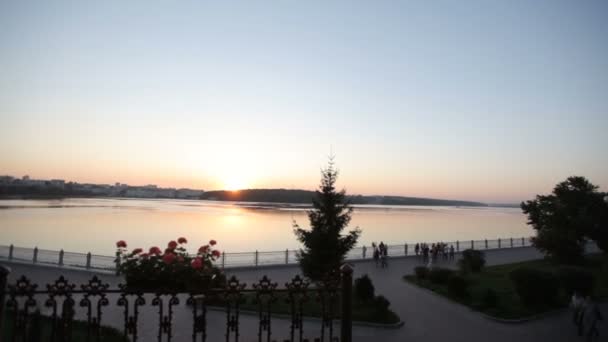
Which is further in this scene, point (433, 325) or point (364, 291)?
point (364, 291)

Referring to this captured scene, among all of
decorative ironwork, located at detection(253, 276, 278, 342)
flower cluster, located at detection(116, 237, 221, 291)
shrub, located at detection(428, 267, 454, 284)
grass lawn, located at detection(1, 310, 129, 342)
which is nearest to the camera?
decorative ironwork, located at detection(253, 276, 278, 342)

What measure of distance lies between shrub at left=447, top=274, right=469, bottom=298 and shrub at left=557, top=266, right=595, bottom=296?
146 inches

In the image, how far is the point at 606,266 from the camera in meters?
24.7

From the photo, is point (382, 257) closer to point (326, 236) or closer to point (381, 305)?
point (326, 236)

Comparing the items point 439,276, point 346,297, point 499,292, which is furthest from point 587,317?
point 346,297

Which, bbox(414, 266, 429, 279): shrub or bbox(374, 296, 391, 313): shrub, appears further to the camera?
bbox(414, 266, 429, 279): shrub

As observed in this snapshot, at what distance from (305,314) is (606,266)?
2285 centimetres

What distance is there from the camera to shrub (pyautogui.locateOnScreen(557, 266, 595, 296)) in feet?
49.5

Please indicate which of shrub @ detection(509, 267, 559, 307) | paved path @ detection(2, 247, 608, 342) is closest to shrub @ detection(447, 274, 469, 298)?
paved path @ detection(2, 247, 608, 342)

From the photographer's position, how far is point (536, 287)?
14508 mm

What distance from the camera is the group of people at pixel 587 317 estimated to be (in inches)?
426

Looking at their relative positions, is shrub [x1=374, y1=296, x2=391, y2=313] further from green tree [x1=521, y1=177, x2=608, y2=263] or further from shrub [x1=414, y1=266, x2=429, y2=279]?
green tree [x1=521, y1=177, x2=608, y2=263]

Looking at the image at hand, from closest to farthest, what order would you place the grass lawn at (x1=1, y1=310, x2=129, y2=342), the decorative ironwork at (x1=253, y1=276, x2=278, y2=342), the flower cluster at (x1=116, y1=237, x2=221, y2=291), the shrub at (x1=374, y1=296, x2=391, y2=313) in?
1. the decorative ironwork at (x1=253, y1=276, x2=278, y2=342)
2. the flower cluster at (x1=116, y1=237, x2=221, y2=291)
3. the grass lawn at (x1=1, y1=310, x2=129, y2=342)
4. the shrub at (x1=374, y1=296, x2=391, y2=313)

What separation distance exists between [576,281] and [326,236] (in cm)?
1007
